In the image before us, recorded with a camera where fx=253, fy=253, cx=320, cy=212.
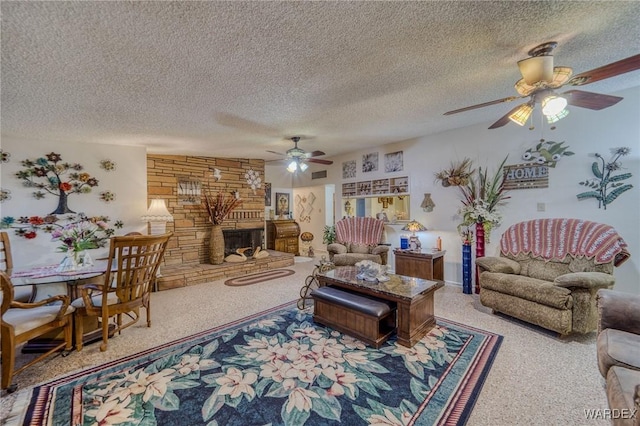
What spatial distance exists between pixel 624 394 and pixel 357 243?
4008 mm

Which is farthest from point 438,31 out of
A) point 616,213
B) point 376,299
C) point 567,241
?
point 616,213

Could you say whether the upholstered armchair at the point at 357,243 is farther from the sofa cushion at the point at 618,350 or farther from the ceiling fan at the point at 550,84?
the ceiling fan at the point at 550,84

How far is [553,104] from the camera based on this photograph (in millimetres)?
1991

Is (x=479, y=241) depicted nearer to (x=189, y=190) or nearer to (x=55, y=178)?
(x=189, y=190)

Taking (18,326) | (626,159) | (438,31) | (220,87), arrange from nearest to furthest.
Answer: (438,31) → (18,326) → (220,87) → (626,159)

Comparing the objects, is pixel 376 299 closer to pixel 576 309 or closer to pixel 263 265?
pixel 576 309

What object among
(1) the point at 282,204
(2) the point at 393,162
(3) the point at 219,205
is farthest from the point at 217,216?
(2) the point at 393,162

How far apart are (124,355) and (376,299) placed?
2496mm

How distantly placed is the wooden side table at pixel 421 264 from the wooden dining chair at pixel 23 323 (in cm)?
431

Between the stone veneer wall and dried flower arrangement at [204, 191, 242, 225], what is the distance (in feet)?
0.44

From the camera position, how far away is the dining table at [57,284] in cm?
233

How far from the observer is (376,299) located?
2.75 m

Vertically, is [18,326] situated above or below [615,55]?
below

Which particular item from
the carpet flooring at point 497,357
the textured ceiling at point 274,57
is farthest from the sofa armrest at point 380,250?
the textured ceiling at point 274,57
